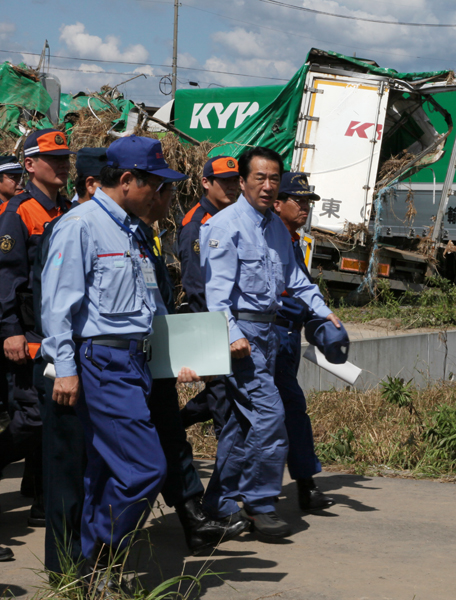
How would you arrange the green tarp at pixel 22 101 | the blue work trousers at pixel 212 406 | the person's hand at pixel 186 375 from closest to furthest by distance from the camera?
the person's hand at pixel 186 375 < the blue work trousers at pixel 212 406 < the green tarp at pixel 22 101

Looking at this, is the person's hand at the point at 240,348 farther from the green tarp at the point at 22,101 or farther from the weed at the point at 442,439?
the green tarp at the point at 22,101

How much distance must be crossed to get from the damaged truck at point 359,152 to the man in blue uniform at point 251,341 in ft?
19.4

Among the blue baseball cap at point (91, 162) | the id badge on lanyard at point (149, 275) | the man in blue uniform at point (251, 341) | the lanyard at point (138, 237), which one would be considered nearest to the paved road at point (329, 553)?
the man in blue uniform at point (251, 341)

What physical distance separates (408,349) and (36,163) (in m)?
5.35

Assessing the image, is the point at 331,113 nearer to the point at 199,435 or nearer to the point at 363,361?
the point at 363,361

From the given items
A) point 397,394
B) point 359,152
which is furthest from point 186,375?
point 359,152

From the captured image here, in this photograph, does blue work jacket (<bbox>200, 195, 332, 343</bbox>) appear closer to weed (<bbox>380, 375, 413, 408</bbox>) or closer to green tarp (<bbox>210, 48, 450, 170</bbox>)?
weed (<bbox>380, 375, 413, 408</bbox>)

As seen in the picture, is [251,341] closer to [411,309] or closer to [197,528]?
[197,528]

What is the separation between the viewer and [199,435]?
600 cm

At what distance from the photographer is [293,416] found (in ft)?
14.9

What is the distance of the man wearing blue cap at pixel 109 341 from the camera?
302cm

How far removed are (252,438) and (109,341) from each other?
1.19 m

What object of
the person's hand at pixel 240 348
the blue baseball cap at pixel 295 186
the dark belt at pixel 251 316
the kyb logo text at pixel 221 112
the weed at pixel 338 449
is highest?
the kyb logo text at pixel 221 112

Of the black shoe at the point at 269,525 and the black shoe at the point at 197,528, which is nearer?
the black shoe at the point at 197,528
